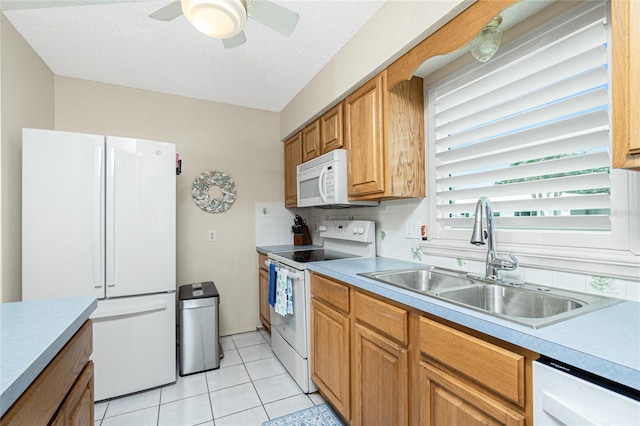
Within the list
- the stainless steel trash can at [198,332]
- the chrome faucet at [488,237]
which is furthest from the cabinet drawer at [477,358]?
the stainless steel trash can at [198,332]

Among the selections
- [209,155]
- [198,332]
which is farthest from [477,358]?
[209,155]

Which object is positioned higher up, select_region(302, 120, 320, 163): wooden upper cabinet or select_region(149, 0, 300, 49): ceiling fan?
select_region(149, 0, 300, 49): ceiling fan

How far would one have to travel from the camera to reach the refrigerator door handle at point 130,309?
2.03m

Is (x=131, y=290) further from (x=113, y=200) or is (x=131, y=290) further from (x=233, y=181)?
(x=233, y=181)

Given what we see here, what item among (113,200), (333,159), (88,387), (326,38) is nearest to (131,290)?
(113,200)

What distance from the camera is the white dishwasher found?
635mm

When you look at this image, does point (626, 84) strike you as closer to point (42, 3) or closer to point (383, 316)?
point (383, 316)

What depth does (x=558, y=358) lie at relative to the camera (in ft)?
2.43

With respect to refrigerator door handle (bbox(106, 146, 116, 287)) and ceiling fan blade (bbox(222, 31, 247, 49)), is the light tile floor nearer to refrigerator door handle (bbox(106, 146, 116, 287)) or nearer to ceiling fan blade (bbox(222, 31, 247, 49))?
refrigerator door handle (bbox(106, 146, 116, 287))

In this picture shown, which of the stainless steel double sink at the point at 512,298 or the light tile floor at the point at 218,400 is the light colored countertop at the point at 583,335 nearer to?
the stainless steel double sink at the point at 512,298

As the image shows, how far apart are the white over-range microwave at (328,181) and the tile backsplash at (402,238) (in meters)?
0.23

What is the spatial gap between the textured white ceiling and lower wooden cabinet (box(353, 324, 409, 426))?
1.87m

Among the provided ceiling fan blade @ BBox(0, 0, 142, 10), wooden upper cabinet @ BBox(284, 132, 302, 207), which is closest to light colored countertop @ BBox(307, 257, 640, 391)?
wooden upper cabinet @ BBox(284, 132, 302, 207)

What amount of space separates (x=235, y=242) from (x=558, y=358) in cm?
291
